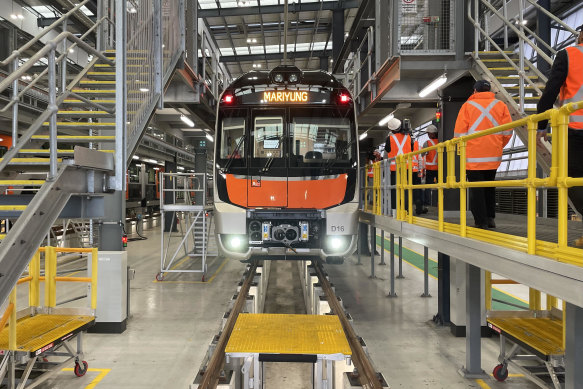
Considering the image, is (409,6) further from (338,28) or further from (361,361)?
(338,28)

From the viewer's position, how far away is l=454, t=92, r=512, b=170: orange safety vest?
3.82 meters

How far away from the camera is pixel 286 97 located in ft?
19.9

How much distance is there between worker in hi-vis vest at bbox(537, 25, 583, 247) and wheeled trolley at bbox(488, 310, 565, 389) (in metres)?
1.76

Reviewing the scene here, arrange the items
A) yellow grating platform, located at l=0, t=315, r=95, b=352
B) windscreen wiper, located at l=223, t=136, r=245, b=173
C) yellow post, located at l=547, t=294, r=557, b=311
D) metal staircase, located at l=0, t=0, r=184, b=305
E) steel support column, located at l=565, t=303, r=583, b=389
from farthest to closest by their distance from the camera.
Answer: windscreen wiper, located at l=223, t=136, r=245, b=173 < yellow post, located at l=547, t=294, r=557, b=311 < yellow grating platform, located at l=0, t=315, r=95, b=352 < metal staircase, located at l=0, t=0, r=184, b=305 < steel support column, located at l=565, t=303, r=583, b=389

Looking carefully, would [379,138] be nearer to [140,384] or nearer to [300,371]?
[300,371]

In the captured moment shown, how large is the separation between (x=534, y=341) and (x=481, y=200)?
1.57 m

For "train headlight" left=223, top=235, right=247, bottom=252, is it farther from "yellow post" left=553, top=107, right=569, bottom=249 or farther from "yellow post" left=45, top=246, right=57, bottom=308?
"yellow post" left=553, top=107, right=569, bottom=249

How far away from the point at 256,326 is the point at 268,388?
1.08m

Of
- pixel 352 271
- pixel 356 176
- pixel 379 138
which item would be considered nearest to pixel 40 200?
pixel 356 176

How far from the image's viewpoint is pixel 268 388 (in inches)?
178

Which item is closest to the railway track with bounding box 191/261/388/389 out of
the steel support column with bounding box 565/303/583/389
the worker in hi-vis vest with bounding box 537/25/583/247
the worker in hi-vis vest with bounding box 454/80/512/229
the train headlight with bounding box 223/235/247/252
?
the train headlight with bounding box 223/235/247/252

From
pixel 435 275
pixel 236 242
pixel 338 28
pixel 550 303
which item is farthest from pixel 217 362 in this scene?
pixel 338 28

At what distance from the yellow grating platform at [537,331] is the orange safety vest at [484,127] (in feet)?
5.86

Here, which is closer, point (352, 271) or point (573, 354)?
point (573, 354)
